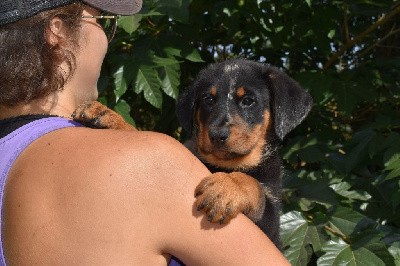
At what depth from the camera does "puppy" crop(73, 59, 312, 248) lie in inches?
104

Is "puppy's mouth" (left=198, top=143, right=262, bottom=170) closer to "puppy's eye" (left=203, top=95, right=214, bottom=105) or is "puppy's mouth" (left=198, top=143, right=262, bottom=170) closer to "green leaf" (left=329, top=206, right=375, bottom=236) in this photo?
"puppy's eye" (left=203, top=95, right=214, bottom=105)

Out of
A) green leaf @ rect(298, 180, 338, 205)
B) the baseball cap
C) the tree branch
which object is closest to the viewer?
the baseball cap

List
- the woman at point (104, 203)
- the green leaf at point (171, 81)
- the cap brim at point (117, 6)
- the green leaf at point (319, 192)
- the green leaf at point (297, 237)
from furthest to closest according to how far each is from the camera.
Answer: the green leaf at point (171, 81), the green leaf at point (319, 192), the green leaf at point (297, 237), the cap brim at point (117, 6), the woman at point (104, 203)

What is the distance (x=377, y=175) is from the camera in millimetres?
3479

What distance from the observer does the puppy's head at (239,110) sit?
2.71 metres

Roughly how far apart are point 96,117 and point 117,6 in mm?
471

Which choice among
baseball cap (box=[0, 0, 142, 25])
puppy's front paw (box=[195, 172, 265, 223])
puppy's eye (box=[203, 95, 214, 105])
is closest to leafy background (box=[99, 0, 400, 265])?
puppy's eye (box=[203, 95, 214, 105])

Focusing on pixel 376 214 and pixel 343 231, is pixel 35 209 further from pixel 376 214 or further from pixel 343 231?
pixel 376 214

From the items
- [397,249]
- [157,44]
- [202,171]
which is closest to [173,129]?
[157,44]

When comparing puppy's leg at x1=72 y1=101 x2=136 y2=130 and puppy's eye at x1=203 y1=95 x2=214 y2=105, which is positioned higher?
puppy's leg at x1=72 y1=101 x2=136 y2=130

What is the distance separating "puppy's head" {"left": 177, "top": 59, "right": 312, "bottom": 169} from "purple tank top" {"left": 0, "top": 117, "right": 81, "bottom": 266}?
993 millimetres

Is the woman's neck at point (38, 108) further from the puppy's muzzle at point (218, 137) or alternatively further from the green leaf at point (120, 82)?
the green leaf at point (120, 82)

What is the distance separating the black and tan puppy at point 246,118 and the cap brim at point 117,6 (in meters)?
0.77

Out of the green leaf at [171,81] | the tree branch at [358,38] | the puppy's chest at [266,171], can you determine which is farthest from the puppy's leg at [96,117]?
the tree branch at [358,38]
